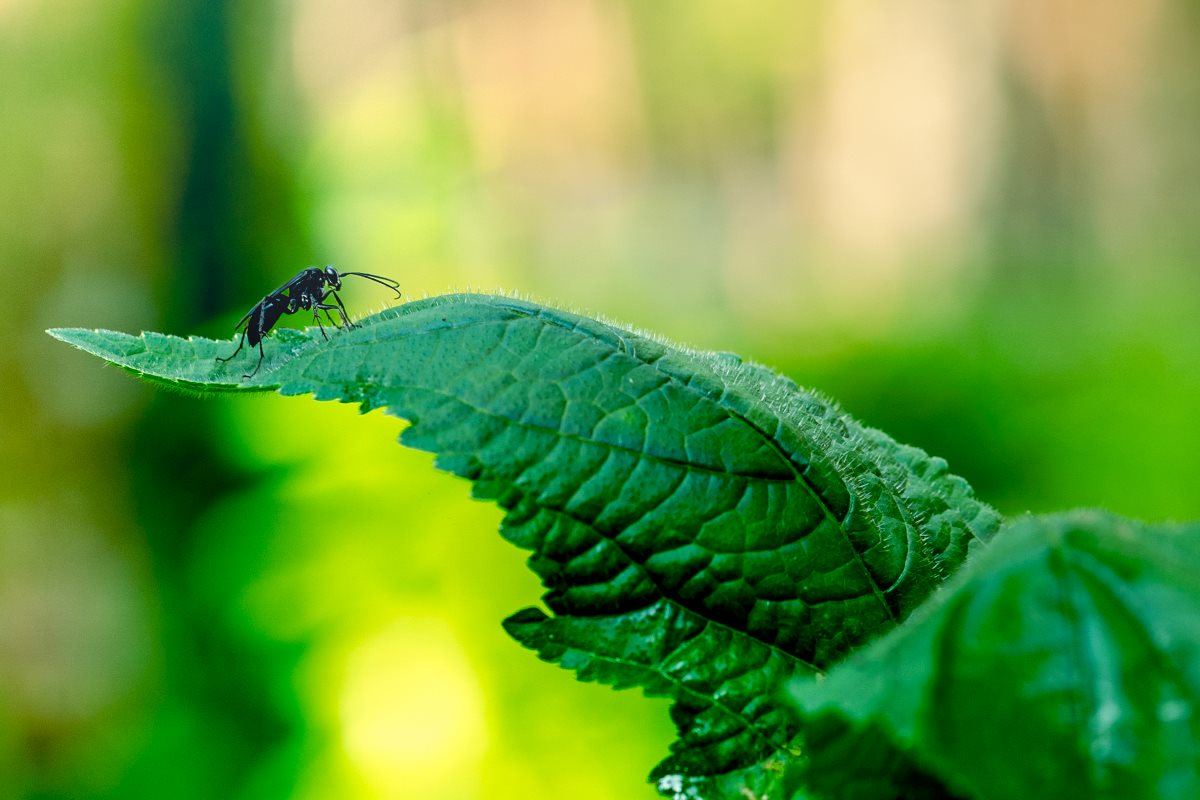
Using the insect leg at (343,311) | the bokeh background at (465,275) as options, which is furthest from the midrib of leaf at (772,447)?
the bokeh background at (465,275)

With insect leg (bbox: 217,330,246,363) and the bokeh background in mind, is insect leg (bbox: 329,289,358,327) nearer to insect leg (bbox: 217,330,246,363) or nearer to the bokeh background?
insect leg (bbox: 217,330,246,363)

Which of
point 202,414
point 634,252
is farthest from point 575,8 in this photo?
point 202,414

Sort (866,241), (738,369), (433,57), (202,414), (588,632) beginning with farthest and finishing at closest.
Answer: (433,57), (866,241), (202,414), (738,369), (588,632)

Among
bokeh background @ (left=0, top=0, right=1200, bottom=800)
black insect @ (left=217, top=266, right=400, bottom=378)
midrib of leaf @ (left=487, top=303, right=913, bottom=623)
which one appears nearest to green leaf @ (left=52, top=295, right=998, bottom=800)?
midrib of leaf @ (left=487, top=303, right=913, bottom=623)

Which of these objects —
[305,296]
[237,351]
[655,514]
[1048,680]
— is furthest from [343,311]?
[1048,680]

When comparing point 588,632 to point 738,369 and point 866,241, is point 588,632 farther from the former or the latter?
point 866,241

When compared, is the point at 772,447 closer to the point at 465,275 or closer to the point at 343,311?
the point at 343,311
